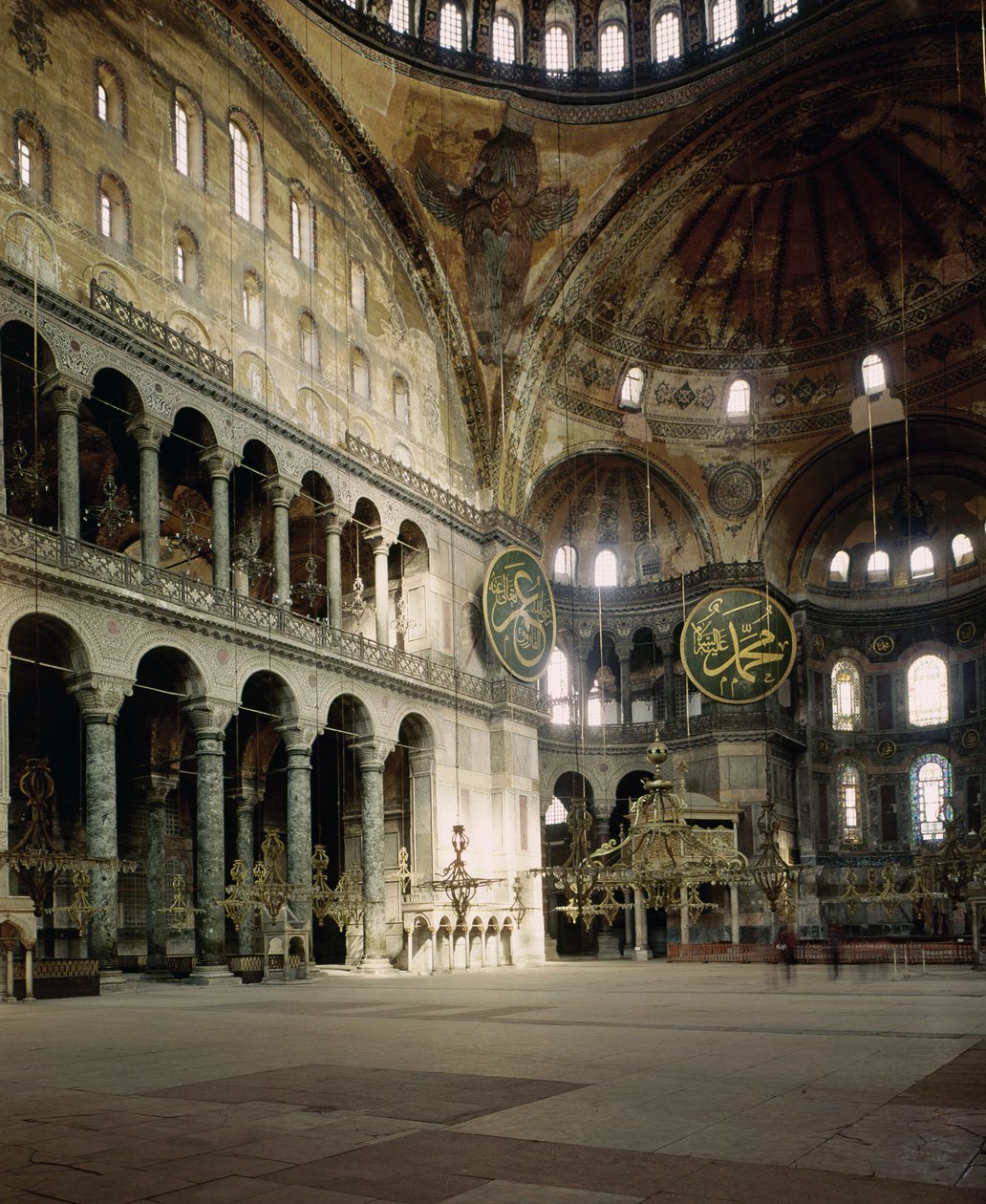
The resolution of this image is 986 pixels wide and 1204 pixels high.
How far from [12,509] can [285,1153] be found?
19.6 metres

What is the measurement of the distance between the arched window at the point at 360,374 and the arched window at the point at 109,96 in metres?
6.71

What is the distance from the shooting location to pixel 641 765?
3316 cm

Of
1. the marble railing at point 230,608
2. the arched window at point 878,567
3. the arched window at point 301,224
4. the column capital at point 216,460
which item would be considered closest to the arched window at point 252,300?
the arched window at point 301,224

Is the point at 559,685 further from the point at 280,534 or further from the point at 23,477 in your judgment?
the point at 23,477

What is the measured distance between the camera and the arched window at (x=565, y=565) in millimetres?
34250

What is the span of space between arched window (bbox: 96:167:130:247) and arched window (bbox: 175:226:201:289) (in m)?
1.21

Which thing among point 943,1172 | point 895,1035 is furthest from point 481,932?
point 943,1172

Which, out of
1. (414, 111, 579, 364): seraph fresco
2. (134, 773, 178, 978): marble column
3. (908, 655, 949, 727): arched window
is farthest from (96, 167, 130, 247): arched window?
(908, 655, 949, 727): arched window

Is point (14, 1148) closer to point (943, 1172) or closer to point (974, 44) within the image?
point (943, 1172)

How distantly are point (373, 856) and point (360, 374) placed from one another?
9.94 meters

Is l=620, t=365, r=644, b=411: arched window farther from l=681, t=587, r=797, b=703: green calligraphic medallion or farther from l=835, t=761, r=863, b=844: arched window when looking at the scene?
l=835, t=761, r=863, b=844: arched window

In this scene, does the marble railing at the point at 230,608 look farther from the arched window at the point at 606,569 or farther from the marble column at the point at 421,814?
the arched window at the point at 606,569

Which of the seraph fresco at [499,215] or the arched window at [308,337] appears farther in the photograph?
the seraph fresco at [499,215]

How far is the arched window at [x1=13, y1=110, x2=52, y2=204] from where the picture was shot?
17766 millimetres
